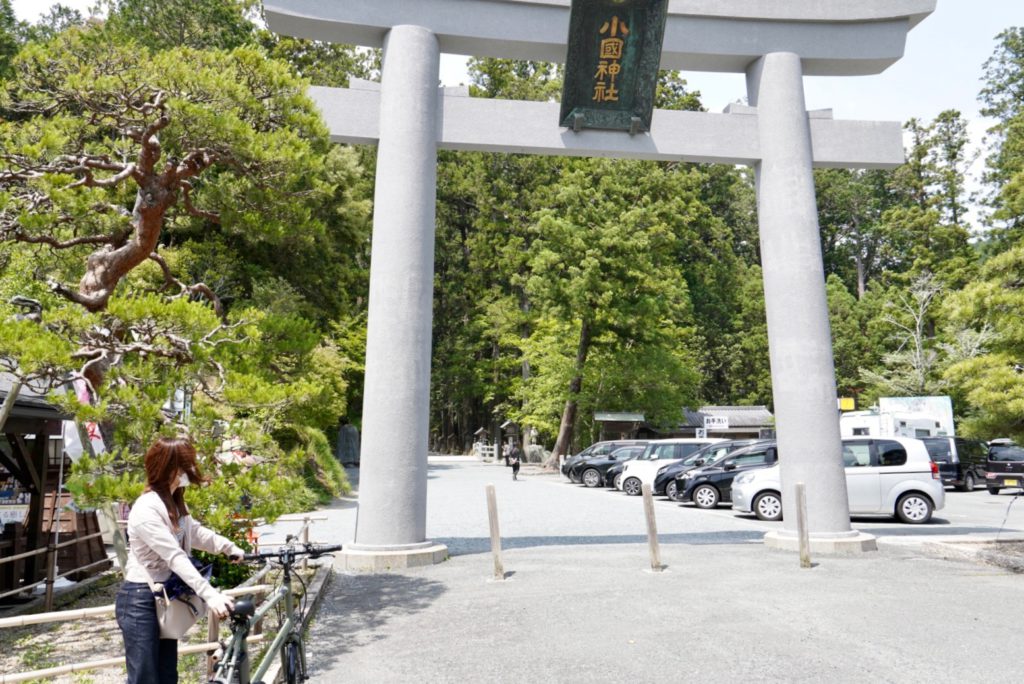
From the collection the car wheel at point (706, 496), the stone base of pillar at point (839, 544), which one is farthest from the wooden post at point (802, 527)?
the car wheel at point (706, 496)

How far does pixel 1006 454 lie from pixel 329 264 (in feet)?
69.6

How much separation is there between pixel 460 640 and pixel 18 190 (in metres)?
5.79

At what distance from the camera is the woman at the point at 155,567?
3164mm

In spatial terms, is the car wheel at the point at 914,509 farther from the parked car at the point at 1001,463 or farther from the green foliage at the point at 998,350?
the parked car at the point at 1001,463

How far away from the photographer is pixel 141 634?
321 centimetres

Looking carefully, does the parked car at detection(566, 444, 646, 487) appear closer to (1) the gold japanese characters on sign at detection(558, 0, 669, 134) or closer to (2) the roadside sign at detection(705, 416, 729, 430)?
(2) the roadside sign at detection(705, 416, 729, 430)

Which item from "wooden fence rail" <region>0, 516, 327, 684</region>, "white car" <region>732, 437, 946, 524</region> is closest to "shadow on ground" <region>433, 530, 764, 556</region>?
"white car" <region>732, 437, 946, 524</region>

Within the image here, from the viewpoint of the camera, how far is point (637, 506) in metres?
18.1

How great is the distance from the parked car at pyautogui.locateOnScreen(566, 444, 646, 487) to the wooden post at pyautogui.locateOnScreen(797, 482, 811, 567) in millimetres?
15010

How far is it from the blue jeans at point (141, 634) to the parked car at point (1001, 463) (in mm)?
23151

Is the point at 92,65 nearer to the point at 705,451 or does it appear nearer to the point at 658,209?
the point at 705,451

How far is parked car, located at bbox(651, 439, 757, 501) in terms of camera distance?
19.3 meters

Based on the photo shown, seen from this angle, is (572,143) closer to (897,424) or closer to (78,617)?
(78,617)

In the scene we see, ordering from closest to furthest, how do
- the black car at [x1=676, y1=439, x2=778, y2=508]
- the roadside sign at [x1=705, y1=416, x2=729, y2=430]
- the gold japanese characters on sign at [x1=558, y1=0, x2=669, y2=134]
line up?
1. the gold japanese characters on sign at [x1=558, y1=0, x2=669, y2=134]
2. the black car at [x1=676, y1=439, x2=778, y2=508]
3. the roadside sign at [x1=705, y1=416, x2=729, y2=430]
